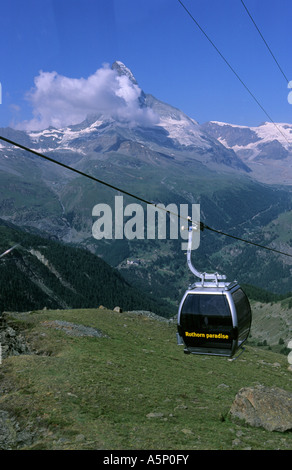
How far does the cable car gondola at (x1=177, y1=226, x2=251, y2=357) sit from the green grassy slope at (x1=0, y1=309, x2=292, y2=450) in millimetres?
5039

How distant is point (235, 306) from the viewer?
21094 mm

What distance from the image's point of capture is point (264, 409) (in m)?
26.7

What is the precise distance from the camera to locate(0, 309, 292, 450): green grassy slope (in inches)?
843

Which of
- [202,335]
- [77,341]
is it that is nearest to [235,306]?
[202,335]

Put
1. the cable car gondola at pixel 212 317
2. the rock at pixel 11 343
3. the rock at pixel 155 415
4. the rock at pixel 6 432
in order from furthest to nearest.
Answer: the rock at pixel 11 343 → the rock at pixel 155 415 → the cable car gondola at pixel 212 317 → the rock at pixel 6 432

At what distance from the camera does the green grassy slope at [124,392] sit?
21.4 metres

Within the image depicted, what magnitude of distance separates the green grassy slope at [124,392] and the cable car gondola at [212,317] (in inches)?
198

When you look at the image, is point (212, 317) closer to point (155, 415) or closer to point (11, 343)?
point (155, 415)

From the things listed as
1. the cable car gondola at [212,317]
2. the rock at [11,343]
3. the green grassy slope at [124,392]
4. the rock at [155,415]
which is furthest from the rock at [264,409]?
the rock at [11,343]

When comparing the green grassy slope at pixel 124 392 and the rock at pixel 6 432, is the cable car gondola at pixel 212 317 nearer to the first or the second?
the green grassy slope at pixel 124 392

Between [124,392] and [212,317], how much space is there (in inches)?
437

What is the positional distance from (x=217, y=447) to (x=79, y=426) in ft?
24.9

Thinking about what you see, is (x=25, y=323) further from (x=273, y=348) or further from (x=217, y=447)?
(x=273, y=348)
